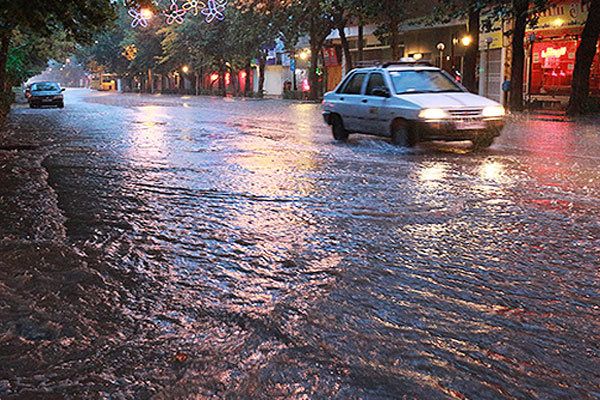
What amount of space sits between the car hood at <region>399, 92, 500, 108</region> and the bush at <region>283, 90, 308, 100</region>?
120 feet

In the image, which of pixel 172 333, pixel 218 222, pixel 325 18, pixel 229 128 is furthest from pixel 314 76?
pixel 172 333

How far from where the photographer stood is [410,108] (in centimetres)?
1197

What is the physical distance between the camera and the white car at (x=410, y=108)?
11688 millimetres

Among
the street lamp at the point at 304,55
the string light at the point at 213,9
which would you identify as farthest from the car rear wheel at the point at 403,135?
the street lamp at the point at 304,55

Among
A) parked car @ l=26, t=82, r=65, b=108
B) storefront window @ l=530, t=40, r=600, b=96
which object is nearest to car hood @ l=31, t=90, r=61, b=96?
parked car @ l=26, t=82, r=65, b=108

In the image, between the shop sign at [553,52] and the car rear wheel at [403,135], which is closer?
the car rear wheel at [403,135]

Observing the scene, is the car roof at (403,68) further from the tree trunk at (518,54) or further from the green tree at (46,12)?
the tree trunk at (518,54)

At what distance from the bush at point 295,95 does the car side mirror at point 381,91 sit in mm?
36060

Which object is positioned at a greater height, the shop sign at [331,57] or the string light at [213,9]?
the string light at [213,9]

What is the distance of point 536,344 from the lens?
324 centimetres

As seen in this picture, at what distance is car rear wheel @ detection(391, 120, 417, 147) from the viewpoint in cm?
1203

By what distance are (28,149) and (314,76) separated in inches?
1263

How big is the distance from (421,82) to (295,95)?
38.5 metres

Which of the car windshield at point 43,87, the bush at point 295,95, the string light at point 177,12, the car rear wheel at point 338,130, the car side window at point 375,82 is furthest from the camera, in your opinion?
the bush at point 295,95
